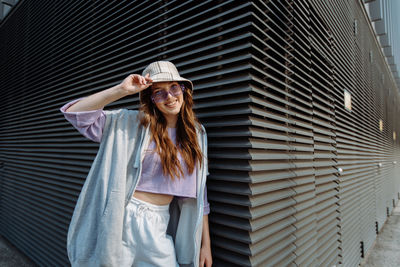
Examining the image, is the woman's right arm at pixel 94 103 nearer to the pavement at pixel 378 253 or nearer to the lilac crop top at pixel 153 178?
the lilac crop top at pixel 153 178

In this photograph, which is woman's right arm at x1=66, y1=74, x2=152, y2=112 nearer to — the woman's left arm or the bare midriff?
the bare midriff

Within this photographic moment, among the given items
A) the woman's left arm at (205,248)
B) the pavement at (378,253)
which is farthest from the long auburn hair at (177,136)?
the pavement at (378,253)

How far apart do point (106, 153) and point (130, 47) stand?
67.9 inches

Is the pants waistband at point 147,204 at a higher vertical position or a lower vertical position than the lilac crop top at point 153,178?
lower

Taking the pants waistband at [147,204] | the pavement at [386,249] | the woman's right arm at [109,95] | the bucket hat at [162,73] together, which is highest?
the bucket hat at [162,73]

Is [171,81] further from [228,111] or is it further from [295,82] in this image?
[295,82]

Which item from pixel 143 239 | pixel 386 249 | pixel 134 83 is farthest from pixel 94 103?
pixel 386 249

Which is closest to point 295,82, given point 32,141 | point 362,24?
point 32,141

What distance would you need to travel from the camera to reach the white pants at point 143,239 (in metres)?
1.43

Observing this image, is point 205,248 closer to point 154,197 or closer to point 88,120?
point 154,197

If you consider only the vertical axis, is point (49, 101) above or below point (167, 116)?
above

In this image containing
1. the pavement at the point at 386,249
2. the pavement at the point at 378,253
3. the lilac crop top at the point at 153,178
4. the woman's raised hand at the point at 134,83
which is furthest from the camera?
the pavement at the point at 386,249

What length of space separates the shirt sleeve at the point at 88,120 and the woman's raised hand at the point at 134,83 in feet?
0.70

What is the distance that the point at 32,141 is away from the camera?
4473 millimetres
